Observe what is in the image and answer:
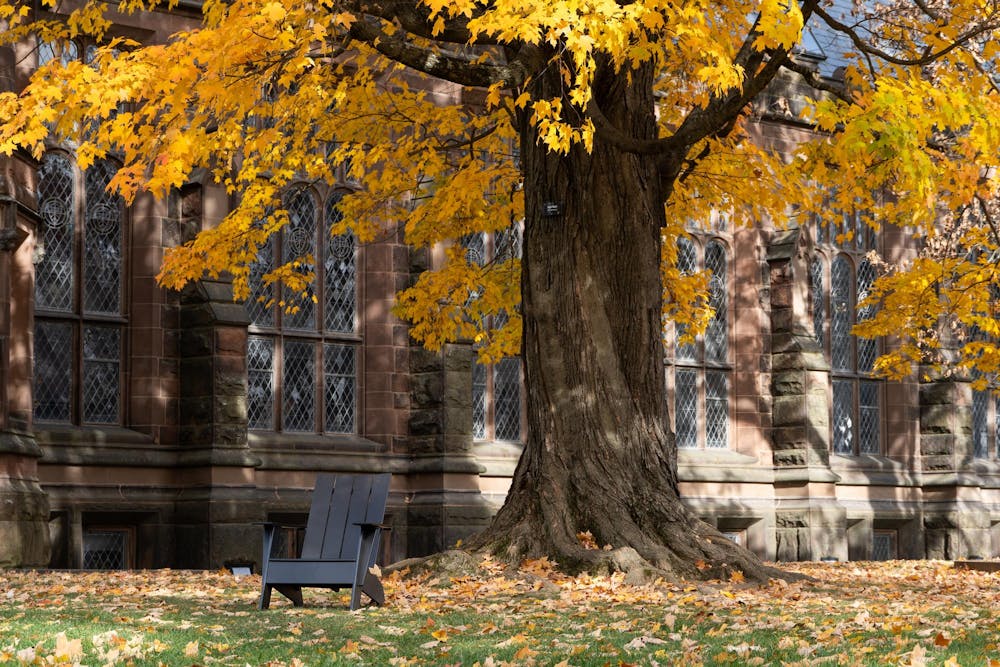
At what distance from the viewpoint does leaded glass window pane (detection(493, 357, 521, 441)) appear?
1983 cm

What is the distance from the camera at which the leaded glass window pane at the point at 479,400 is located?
19594 millimetres

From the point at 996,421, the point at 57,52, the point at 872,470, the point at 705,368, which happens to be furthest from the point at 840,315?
the point at 57,52

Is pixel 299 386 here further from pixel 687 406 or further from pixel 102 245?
pixel 687 406

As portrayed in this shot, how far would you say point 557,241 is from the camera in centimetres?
1220

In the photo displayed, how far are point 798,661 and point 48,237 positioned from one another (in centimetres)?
1170

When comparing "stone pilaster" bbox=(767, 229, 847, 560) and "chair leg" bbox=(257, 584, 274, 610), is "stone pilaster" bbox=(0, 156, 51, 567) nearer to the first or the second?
"chair leg" bbox=(257, 584, 274, 610)

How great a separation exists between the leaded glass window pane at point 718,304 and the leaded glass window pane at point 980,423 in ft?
18.7

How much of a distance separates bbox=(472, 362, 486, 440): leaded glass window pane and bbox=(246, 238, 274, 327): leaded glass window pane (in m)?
2.91

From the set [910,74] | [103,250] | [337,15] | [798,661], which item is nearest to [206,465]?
[103,250]

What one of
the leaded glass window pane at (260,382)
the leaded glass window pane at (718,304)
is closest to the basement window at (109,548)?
the leaded glass window pane at (260,382)

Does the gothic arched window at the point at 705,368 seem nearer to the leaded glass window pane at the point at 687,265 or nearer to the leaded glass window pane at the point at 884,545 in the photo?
the leaded glass window pane at the point at 687,265

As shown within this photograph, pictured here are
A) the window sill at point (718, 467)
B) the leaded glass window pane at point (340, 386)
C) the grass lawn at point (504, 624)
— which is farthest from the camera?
the window sill at point (718, 467)

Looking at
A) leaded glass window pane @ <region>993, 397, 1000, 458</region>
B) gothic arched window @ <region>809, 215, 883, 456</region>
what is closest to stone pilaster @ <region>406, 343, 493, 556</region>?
gothic arched window @ <region>809, 215, 883, 456</region>

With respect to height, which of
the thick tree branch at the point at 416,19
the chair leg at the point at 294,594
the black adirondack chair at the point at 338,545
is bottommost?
the chair leg at the point at 294,594
